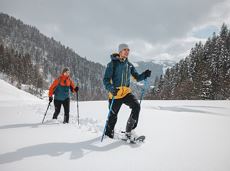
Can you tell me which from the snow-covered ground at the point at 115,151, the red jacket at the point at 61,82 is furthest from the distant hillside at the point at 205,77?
the snow-covered ground at the point at 115,151

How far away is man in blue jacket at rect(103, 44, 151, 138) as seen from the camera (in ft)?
18.2

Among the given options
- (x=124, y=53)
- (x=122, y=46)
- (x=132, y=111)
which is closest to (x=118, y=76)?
(x=124, y=53)

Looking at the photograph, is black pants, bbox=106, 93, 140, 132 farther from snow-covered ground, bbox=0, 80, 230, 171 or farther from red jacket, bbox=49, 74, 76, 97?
red jacket, bbox=49, 74, 76, 97

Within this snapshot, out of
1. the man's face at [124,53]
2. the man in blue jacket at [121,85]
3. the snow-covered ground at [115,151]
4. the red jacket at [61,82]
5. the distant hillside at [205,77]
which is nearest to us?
the snow-covered ground at [115,151]

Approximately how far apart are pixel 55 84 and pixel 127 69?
4024 millimetres

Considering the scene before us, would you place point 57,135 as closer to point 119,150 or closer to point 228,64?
point 119,150

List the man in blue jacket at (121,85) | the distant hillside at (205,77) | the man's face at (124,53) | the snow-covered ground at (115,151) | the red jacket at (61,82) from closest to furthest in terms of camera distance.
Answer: the snow-covered ground at (115,151) → the man in blue jacket at (121,85) → the man's face at (124,53) → the red jacket at (61,82) → the distant hillside at (205,77)

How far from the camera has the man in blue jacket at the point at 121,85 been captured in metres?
5.56

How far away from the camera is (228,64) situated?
2275 inches

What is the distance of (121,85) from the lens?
5617 mm

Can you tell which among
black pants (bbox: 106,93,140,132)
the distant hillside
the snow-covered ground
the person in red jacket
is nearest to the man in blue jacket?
black pants (bbox: 106,93,140,132)

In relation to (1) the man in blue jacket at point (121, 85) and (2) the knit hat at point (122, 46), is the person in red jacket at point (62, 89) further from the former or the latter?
(2) the knit hat at point (122, 46)

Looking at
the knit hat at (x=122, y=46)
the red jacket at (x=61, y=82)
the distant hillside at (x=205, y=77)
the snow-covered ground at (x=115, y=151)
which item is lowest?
the snow-covered ground at (x=115, y=151)

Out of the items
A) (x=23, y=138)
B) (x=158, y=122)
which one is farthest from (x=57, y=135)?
(x=158, y=122)
